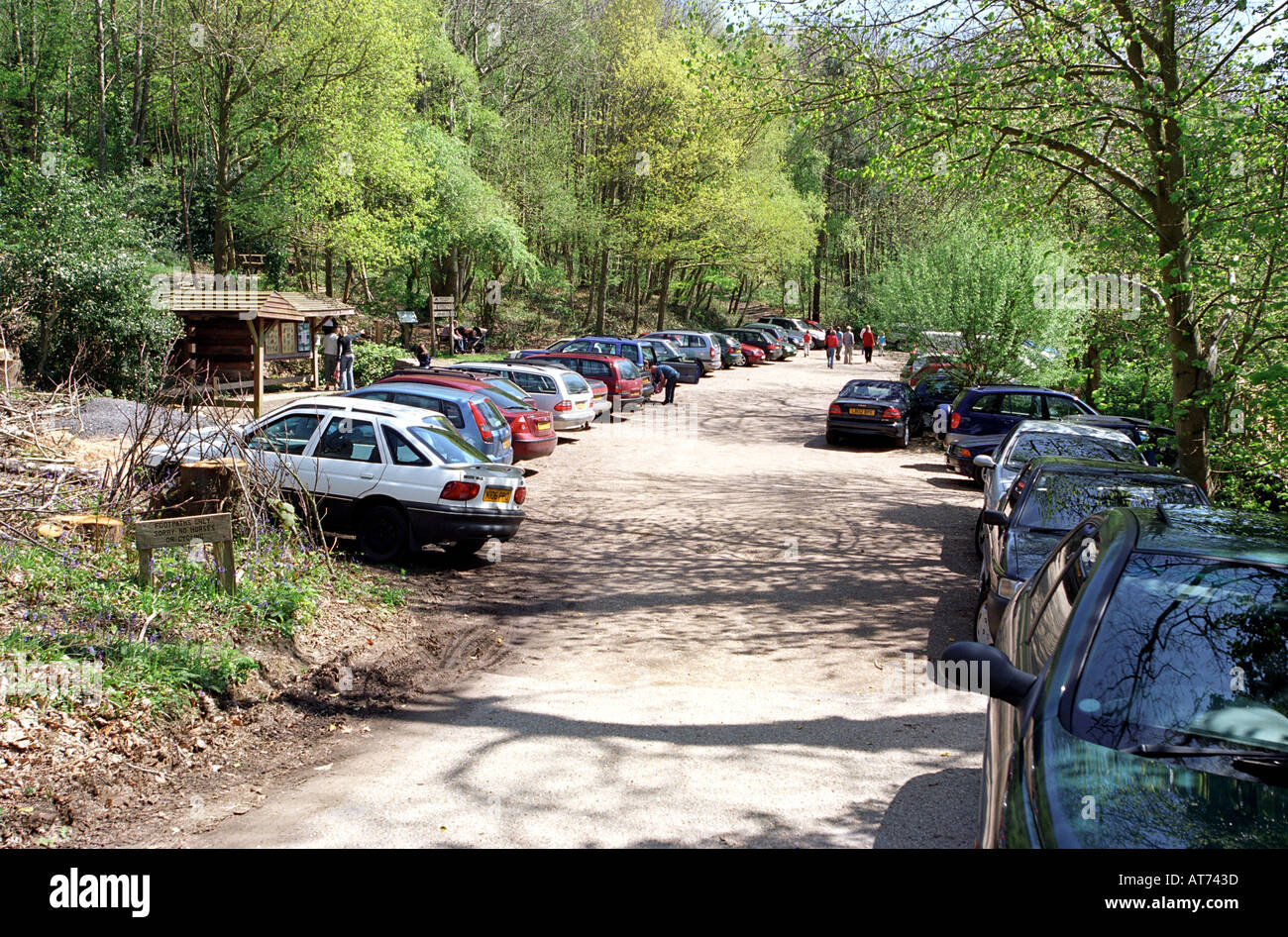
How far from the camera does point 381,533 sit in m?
11.3

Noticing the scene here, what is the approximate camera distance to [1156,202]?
469 inches

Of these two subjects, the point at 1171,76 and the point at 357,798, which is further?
the point at 1171,76

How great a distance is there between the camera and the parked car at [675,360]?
124ft

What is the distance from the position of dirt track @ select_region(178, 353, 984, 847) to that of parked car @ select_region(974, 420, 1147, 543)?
49.0 inches

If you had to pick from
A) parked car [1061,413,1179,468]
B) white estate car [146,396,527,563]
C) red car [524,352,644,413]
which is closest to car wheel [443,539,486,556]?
white estate car [146,396,527,563]

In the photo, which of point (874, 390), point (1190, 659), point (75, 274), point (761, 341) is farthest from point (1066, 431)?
point (761, 341)

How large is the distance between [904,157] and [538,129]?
39011mm

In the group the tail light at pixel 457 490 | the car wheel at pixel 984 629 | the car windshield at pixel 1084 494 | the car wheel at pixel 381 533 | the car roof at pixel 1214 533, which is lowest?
the car wheel at pixel 984 629

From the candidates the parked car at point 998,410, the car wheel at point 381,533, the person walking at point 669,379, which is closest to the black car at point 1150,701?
the car wheel at point 381,533

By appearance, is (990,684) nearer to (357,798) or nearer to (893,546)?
(357,798)

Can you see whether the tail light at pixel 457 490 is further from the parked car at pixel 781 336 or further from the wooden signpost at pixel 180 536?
the parked car at pixel 781 336

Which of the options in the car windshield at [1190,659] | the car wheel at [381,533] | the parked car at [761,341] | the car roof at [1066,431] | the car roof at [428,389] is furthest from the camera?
the parked car at [761,341]

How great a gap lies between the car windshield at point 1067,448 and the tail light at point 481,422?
771cm

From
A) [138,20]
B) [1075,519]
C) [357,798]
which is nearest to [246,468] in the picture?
[357,798]
